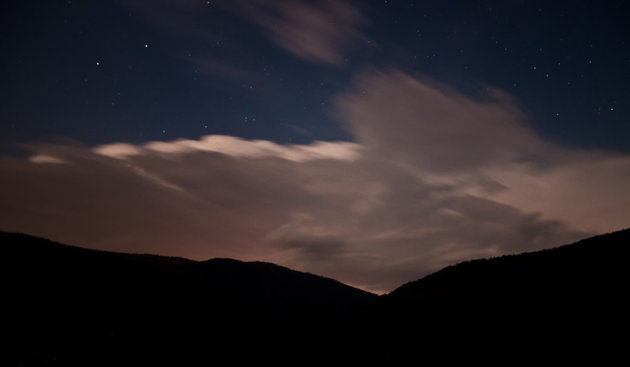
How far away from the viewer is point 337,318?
31656mm

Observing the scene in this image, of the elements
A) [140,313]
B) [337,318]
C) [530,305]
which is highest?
[530,305]

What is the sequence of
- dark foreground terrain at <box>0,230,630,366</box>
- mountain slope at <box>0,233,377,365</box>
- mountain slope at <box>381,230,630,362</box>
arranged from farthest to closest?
mountain slope at <box>0,233,377,365</box>, dark foreground terrain at <box>0,230,630,366</box>, mountain slope at <box>381,230,630,362</box>

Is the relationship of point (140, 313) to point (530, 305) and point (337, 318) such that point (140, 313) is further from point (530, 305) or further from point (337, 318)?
point (530, 305)

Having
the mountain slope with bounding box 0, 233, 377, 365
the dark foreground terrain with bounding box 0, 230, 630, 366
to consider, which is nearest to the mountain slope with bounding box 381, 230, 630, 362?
the dark foreground terrain with bounding box 0, 230, 630, 366

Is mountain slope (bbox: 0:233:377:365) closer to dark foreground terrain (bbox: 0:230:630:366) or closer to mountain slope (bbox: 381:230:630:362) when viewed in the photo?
dark foreground terrain (bbox: 0:230:630:366)

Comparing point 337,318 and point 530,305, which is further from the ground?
point 530,305

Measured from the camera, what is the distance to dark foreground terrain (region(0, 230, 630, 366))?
62.3 ft

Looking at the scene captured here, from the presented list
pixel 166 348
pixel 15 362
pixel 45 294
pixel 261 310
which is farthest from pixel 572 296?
pixel 45 294

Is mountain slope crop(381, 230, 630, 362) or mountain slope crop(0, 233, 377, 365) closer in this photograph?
mountain slope crop(381, 230, 630, 362)

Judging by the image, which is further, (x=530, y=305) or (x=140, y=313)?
(x=140, y=313)

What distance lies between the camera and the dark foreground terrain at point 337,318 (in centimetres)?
1898

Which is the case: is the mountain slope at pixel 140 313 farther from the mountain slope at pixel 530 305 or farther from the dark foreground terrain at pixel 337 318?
the mountain slope at pixel 530 305

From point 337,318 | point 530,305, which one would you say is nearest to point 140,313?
point 337,318

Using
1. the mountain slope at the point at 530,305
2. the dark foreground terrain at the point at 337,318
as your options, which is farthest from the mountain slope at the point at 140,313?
the mountain slope at the point at 530,305
